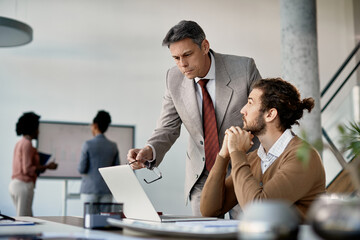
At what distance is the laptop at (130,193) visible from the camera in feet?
4.41

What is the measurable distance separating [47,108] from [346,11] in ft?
14.2

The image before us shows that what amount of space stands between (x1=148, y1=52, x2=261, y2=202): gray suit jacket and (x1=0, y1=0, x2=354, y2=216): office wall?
3977mm

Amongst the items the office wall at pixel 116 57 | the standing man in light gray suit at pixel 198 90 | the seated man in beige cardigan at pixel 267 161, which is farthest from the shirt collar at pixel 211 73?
the office wall at pixel 116 57

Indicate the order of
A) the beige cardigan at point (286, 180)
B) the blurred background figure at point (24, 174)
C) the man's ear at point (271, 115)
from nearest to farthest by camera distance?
the beige cardigan at point (286, 180) → the man's ear at point (271, 115) → the blurred background figure at point (24, 174)

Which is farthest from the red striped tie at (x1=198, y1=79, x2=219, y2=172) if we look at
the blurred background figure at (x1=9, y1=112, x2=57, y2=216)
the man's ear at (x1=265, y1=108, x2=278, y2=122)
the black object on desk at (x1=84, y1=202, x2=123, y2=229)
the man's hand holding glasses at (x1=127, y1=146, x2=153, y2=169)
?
the blurred background figure at (x1=9, y1=112, x2=57, y2=216)

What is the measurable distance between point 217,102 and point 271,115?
1.43 feet

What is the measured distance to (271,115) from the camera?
1.93 m

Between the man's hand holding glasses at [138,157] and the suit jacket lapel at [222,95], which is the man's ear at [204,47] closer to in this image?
the suit jacket lapel at [222,95]

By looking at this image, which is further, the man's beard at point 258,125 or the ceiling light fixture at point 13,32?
the ceiling light fixture at point 13,32

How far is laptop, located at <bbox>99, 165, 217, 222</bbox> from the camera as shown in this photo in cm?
134

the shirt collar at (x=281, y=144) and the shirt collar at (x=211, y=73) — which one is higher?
the shirt collar at (x=211, y=73)

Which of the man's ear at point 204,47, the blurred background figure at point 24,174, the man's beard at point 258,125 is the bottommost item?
the blurred background figure at point 24,174

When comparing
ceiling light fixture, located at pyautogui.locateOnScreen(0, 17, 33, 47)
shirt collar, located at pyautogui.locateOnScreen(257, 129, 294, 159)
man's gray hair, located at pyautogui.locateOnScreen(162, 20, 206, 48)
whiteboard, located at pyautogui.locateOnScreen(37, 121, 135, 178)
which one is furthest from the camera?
whiteboard, located at pyautogui.locateOnScreen(37, 121, 135, 178)

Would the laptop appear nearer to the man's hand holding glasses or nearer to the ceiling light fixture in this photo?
the man's hand holding glasses
